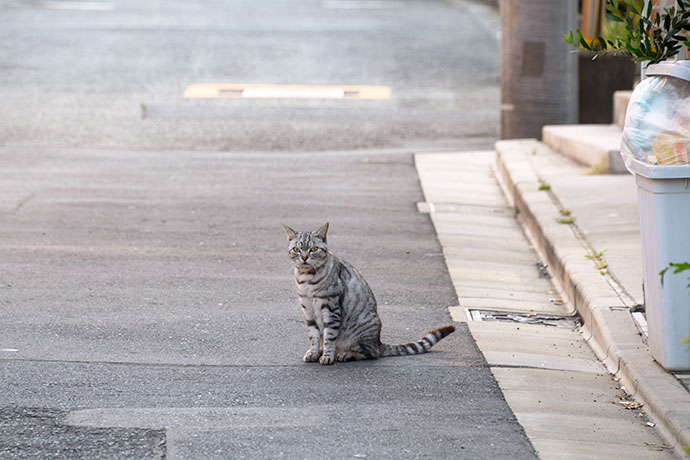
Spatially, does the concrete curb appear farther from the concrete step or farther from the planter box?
the concrete step

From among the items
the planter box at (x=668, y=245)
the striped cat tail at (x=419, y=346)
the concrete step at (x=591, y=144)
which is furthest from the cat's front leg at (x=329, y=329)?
the concrete step at (x=591, y=144)

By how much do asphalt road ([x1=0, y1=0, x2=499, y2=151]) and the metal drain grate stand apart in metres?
8.31

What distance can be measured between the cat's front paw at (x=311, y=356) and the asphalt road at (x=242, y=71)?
9509 millimetres

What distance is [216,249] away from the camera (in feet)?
33.5

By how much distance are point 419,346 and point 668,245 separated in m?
1.70

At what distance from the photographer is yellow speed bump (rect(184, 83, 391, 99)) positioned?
19953 millimetres

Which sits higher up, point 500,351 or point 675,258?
point 675,258

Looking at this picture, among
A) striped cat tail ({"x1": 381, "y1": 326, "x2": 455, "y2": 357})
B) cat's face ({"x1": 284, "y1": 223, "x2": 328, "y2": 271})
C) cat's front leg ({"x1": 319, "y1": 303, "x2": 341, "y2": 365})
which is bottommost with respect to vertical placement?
striped cat tail ({"x1": 381, "y1": 326, "x2": 455, "y2": 357})

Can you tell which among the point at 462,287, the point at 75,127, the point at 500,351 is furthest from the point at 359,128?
the point at 500,351

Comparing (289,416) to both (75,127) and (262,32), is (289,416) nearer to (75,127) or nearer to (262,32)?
(75,127)

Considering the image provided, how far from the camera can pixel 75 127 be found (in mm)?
17391

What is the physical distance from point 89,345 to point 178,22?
70.2ft

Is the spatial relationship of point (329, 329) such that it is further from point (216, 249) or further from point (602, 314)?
point (216, 249)

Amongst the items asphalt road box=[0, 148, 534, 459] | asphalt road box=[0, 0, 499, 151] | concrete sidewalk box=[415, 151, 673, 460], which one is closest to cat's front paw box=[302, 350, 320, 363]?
asphalt road box=[0, 148, 534, 459]
